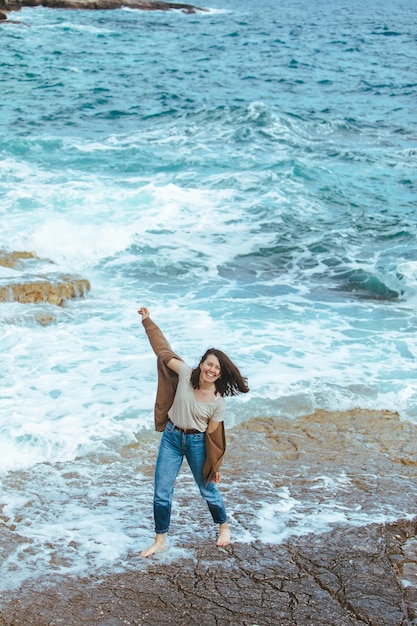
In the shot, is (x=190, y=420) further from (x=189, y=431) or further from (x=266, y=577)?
(x=266, y=577)

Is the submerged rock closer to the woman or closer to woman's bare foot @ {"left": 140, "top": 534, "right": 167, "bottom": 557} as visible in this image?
the woman

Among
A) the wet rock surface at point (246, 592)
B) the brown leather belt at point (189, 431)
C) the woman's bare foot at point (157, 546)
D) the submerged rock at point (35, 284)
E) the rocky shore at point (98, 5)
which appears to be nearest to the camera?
the wet rock surface at point (246, 592)

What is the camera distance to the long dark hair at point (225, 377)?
4273mm

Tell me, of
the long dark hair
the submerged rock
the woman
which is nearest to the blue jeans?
the woman

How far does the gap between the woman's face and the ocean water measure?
3.88 ft

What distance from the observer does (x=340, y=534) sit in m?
4.81

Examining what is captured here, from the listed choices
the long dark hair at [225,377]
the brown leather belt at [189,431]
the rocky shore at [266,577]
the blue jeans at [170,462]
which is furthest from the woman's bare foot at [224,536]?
the long dark hair at [225,377]

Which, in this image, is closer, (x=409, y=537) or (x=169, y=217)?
(x=409, y=537)

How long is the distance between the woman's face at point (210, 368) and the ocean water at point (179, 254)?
3.88 feet

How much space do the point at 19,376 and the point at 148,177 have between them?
997 centimetres

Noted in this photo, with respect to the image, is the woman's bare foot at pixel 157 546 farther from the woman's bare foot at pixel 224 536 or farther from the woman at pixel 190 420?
the woman's bare foot at pixel 224 536

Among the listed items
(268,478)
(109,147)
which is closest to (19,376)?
(268,478)

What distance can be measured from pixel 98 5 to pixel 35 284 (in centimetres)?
4248

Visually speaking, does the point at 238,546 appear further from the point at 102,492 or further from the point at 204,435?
the point at 102,492
